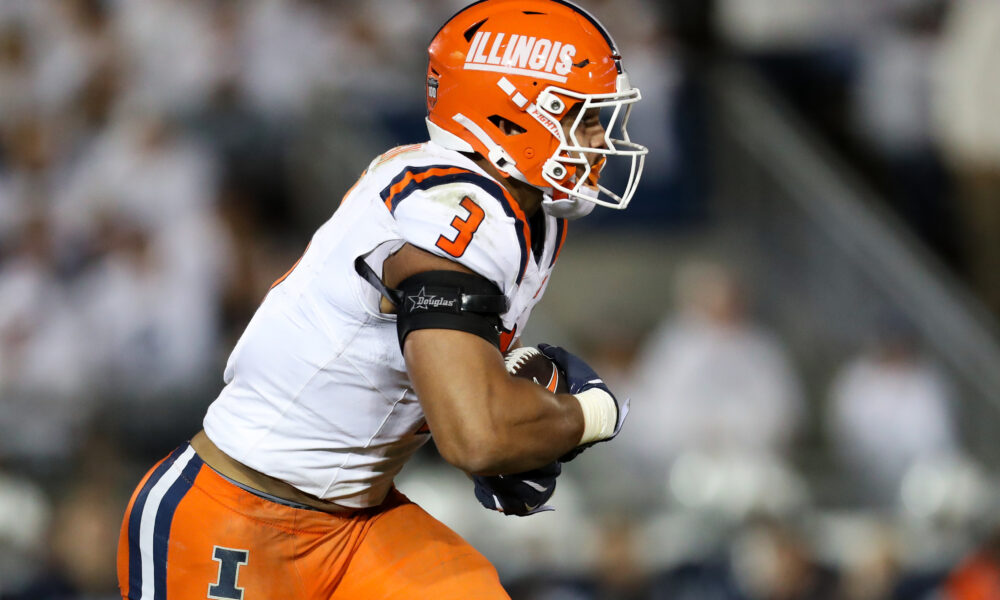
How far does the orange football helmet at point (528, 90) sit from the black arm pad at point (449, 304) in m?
0.44

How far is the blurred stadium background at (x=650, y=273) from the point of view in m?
6.93

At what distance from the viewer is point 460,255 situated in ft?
9.42

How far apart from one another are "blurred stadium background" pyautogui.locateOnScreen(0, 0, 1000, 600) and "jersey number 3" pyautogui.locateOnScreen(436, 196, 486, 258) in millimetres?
Result: 4064

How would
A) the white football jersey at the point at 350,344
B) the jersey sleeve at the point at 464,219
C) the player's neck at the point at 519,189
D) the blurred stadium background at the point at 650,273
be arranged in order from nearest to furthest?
the jersey sleeve at the point at 464,219 → the white football jersey at the point at 350,344 → the player's neck at the point at 519,189 → the blurred stadium background at the point at 650,273

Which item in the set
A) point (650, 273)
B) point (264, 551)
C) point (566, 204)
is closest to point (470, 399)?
point (566, 204)

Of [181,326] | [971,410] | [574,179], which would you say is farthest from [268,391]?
[971,410]

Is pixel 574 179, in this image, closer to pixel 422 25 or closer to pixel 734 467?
pixel 734 467

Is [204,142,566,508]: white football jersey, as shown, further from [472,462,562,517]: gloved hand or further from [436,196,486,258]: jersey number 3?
[472,462,562,517]: gloved hand

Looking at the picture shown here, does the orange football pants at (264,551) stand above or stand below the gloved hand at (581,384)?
below

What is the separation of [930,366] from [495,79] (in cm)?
605

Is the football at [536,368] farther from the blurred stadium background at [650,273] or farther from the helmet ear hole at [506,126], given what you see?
the blurred stadium background at [650,273]

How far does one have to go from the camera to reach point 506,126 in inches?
127

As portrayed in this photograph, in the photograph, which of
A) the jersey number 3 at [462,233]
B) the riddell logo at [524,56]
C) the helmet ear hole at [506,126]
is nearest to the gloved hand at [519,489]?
the jersey number 3 at [462,233]

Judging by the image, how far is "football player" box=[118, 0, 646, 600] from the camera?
9.96 ft
